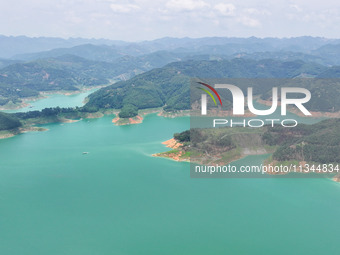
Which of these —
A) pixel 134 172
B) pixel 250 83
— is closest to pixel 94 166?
pixel 134 172

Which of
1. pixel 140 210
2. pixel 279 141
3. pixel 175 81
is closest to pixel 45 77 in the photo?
→ pixel 175 81

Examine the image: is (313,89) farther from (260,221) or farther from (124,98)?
(260,221)

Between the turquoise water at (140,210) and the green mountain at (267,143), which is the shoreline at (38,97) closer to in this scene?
the turquoise water at (140,210)

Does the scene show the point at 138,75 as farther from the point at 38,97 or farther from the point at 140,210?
the point at 140,210

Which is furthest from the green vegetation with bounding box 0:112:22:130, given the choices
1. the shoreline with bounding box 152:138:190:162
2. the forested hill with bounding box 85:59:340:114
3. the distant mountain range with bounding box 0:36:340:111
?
the shoreline with bounding box 152:138:190:162

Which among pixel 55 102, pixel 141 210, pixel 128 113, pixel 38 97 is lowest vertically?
pixel 141 210

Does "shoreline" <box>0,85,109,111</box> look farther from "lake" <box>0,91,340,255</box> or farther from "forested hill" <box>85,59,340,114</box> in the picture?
"lake" <box>0,91,340,255</box>

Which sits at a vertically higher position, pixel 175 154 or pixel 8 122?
pixel 8 122
